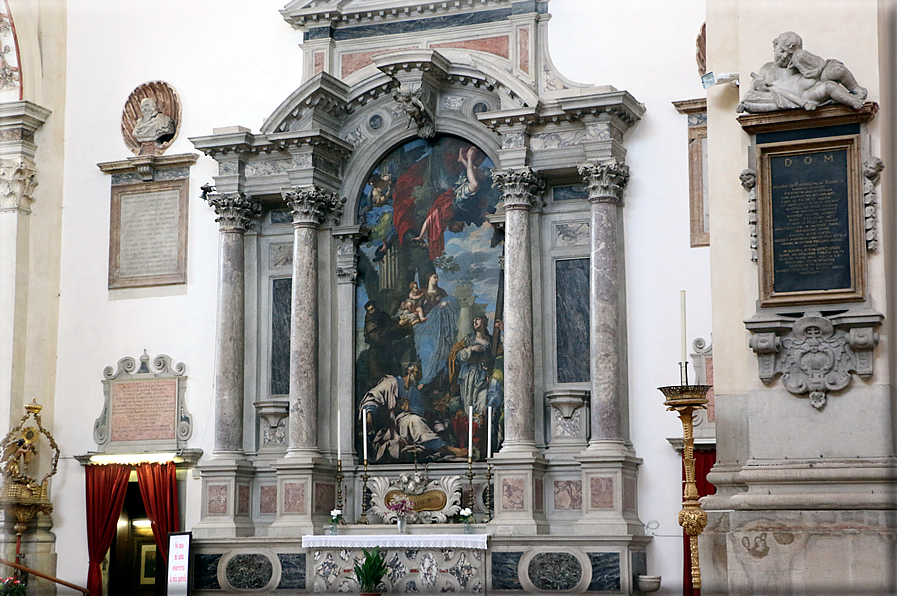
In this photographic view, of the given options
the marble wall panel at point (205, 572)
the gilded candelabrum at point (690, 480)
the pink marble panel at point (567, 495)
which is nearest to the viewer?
the gilded candelabrum at point (690, 480)

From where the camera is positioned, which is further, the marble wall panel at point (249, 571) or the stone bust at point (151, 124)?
the stone bust at point (151, 124)

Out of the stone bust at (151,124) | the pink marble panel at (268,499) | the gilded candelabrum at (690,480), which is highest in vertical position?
the stone bust at (151,124)

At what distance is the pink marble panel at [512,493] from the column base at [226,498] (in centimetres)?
324

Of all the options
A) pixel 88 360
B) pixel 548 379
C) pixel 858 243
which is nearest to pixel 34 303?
pixel 88 360

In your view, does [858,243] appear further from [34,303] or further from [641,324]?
[34,303]

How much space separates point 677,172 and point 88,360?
7.94 meters

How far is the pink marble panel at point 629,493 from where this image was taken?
12.8 m

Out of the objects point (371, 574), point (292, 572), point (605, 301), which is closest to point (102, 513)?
point (292, 572)

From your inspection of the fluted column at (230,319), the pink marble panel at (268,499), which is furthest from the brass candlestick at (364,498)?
the fluted column at (230,319)

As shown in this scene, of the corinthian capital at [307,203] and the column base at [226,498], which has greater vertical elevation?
the corinthian capital at [307,203]

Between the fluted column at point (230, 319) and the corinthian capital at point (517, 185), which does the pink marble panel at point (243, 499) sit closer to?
the fluted column at point (230, 319)

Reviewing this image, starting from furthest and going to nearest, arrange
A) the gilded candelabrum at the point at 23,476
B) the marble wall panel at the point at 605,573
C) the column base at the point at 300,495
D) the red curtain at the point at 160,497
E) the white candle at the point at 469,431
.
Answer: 1. the gilded candelabrum at the point at 23,476
2. the red curtain at the point at 160,497
3. the column base at the point at 300,495
4. the white candle at the point at 469,431
5. the marble wall panel at the point at 605,573

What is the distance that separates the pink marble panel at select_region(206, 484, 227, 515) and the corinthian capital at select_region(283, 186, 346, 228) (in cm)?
327

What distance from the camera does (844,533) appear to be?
722 cm
